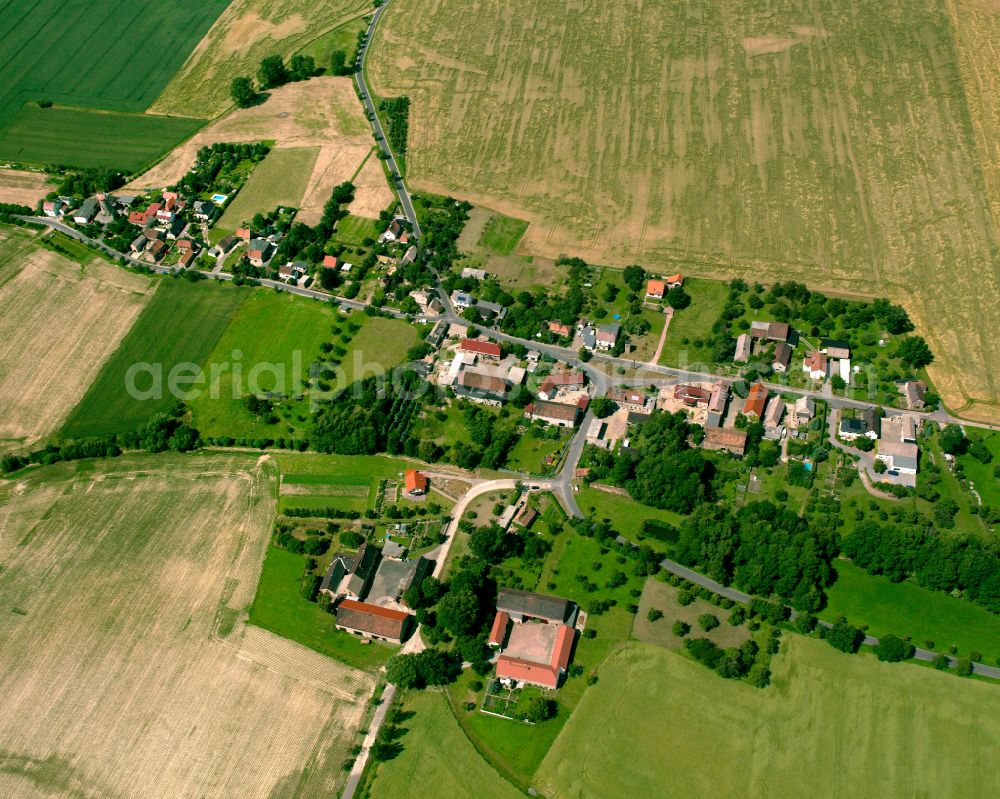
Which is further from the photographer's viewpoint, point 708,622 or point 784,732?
point 708,622

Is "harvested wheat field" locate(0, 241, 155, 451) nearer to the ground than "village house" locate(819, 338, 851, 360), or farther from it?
farther from it

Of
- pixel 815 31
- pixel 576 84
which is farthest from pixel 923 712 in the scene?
pixel 815 31

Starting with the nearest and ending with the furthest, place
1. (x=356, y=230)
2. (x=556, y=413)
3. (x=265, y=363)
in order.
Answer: (x=556, y=413) < (x=265, y=363) < (x=356, y=230)

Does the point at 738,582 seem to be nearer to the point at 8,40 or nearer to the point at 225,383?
the point at 225,383

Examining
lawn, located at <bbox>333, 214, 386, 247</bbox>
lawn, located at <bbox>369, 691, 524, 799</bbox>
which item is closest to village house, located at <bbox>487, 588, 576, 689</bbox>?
lawn, located at <bbox>369, 691, 524, 799</bbox>

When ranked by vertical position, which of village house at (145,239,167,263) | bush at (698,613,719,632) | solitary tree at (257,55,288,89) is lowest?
bush at (698,613,719,632)

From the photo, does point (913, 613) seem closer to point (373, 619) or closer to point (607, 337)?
point (607, 337)

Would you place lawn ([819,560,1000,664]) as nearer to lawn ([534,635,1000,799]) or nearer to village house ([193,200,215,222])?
lawn ([534,635,1000,799])

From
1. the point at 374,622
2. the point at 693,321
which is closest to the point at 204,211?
the point at 693,321
